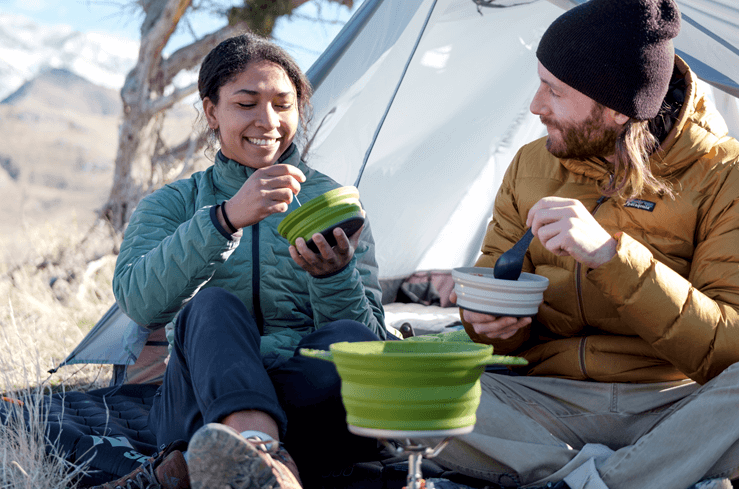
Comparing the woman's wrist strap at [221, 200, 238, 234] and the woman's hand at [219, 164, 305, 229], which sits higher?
the woman's hand at [219, 164, 305, 229]

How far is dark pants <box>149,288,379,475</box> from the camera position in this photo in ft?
4.60

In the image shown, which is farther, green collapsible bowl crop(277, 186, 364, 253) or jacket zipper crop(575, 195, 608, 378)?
jacket zipper crop(575, 195, 608, 378)

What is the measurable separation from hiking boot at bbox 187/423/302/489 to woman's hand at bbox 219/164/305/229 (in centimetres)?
61

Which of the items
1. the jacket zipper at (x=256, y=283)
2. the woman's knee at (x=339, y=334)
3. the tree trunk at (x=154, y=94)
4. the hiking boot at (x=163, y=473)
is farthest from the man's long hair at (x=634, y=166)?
the tree trunk at (x=154, y=94)

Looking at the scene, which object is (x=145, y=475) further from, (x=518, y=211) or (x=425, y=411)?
(x=518, y=211)

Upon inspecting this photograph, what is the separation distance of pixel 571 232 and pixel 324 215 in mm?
583

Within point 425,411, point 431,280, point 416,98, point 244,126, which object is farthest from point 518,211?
point 431,280

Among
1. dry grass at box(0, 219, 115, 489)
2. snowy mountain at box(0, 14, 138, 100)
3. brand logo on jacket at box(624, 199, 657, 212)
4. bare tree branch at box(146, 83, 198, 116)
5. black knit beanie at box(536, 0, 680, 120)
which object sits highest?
black knit beanie at box(536, 0, 680, 120)

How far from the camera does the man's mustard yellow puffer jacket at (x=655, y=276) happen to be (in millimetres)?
1511

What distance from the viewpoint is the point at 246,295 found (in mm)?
1938

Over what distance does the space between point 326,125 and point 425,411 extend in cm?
221

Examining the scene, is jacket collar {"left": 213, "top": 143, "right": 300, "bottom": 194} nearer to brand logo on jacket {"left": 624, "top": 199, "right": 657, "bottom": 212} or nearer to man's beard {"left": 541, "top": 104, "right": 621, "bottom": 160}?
man's beard {"left": 541, "top": 104, "right": 621, "bottom": 160}

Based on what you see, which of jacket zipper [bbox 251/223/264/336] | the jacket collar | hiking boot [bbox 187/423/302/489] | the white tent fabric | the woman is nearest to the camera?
hiking boot [bbox 187/423/302/489]

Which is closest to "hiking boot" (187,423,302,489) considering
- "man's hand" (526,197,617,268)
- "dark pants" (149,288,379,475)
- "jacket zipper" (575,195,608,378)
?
"dark pants" (149,288,379,475)
